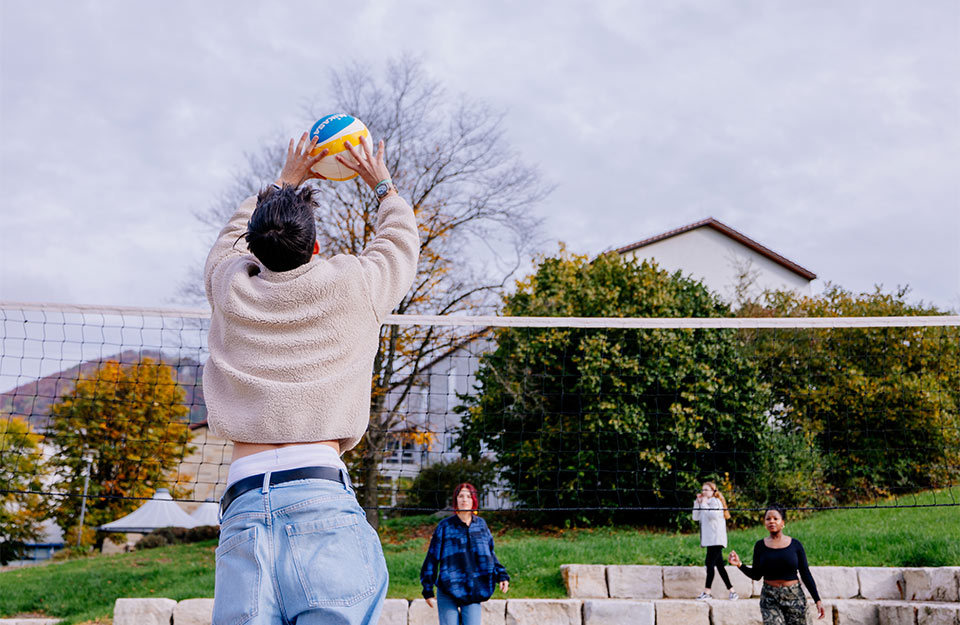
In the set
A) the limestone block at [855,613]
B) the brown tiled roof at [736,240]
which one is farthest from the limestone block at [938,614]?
the brown tiled roof at [736,240]

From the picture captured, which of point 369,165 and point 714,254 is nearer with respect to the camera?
point 369,165

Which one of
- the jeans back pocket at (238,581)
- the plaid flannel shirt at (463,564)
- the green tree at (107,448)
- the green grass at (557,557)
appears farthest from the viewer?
the green tree at (107,448)

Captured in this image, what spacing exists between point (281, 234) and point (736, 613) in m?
7.34

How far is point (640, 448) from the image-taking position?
12.3 meters

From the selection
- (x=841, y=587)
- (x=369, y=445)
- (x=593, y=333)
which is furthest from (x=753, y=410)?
(x=369, y=445)

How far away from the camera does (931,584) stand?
7.97 m

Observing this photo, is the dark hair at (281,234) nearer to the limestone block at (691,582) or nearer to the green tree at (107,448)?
the limestone block at (691,582)

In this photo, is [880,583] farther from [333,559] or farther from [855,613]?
[333,559]

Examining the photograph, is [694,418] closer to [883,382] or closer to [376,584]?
[883,382]

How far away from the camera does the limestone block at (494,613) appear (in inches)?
303

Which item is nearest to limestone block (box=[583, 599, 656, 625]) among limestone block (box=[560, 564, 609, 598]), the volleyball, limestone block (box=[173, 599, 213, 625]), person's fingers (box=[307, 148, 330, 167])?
limestone block (box=[560, 564, 609, 598])

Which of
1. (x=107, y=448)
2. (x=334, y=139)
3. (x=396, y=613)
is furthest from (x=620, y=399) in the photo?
(x=107, y=448)

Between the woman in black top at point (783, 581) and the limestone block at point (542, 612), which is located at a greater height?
the woman in black top at point (783, 581)

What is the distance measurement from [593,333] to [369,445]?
4.07m
